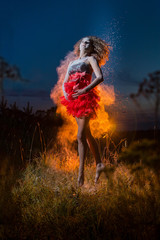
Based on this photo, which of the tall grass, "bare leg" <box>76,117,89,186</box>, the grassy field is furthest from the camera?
"bare leg" <box>76,117,89,186</box>

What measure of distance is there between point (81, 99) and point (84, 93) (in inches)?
4.3

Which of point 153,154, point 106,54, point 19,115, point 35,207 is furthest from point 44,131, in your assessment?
point 153,154

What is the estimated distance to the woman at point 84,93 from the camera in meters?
3.61

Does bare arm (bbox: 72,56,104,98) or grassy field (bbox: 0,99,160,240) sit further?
bare arm (bbox: 72,56,104,98)

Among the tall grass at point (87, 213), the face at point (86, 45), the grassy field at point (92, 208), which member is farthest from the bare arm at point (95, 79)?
the tall grass at point (87, 213)

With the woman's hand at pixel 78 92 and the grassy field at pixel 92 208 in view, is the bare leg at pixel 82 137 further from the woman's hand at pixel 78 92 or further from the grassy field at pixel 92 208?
the woman's hand at pixel 78 92

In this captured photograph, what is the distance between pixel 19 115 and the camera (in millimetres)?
8117

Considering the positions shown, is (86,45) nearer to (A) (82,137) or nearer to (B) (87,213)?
(A) (82,137)

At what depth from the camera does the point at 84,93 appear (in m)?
3.59

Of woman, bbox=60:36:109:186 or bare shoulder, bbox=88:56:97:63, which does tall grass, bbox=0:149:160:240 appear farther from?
bare shoulder, bbox=88:56:97:63

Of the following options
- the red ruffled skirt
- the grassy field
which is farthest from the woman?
the grassy field

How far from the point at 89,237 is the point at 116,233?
0.34 metres

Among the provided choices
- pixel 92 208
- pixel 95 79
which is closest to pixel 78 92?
pixel 95 79

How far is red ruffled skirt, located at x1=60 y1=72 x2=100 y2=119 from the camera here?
11.8 ft
